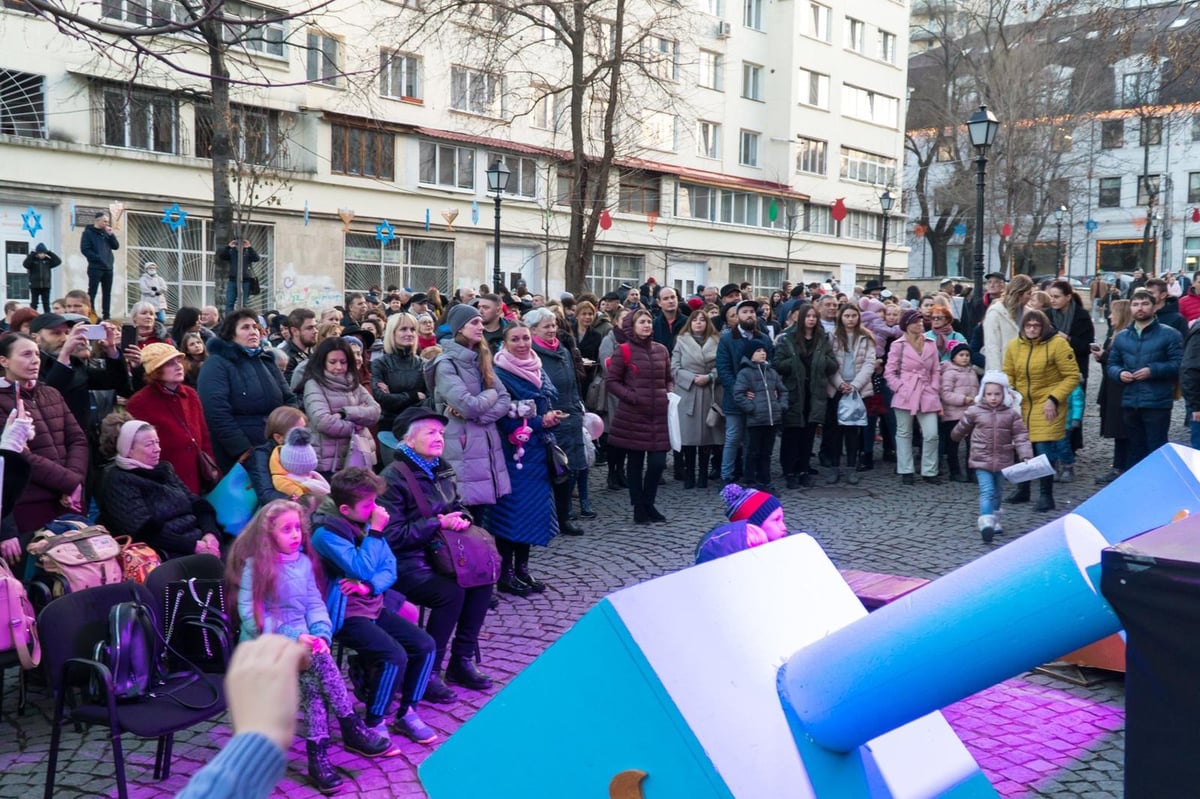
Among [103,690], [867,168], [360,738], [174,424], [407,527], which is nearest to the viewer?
[103,690]

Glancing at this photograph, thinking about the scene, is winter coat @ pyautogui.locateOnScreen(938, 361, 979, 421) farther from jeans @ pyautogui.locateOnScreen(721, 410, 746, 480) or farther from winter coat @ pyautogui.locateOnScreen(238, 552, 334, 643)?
winter coat @ pyautogui.locateOnScreen(238, 552, 334, 643)

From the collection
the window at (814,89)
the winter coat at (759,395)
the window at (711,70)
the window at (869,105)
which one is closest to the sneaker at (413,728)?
the winter coat at (759,395)

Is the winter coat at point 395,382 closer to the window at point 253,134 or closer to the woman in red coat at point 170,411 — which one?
the woman in red coat at point 170,411

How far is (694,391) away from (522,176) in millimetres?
25115

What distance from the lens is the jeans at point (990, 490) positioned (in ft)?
31.4

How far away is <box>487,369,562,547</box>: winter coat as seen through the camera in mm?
7652

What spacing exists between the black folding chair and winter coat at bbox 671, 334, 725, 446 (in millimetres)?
7568

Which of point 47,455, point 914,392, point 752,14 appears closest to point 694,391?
point 914,392

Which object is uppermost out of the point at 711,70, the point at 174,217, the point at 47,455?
the point at 711,70

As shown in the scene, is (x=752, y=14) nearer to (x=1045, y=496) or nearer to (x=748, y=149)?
(x=748, y=149)

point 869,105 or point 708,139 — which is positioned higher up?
point 869,105

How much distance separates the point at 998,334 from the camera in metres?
11.8

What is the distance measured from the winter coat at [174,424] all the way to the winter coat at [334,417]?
0.75m

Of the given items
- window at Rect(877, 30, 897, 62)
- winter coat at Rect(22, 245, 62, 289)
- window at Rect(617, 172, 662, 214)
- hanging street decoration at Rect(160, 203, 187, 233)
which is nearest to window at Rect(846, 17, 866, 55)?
window at Rect(877, 30, 897, 62)
